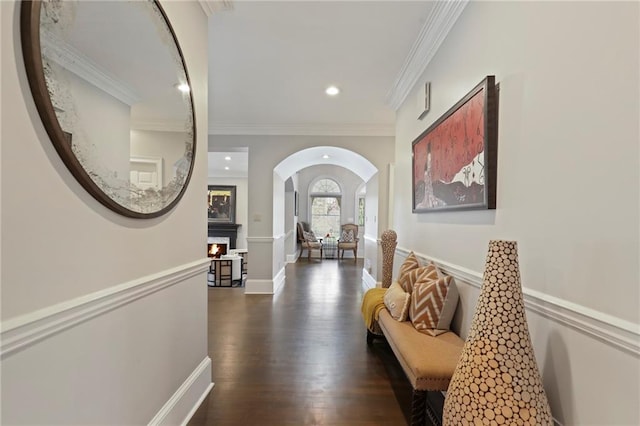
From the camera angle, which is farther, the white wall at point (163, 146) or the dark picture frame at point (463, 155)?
the dark picture frame at point (463, 155)

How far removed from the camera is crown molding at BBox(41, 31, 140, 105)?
844 mm

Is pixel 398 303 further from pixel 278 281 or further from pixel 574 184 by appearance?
pixel 278 281

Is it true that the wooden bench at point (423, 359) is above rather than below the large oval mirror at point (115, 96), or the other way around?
below

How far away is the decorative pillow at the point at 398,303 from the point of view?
197 cm

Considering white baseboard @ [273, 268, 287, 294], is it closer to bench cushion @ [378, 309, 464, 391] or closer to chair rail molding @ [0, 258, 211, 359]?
bench cushion @ [378, 309, 464, 391]

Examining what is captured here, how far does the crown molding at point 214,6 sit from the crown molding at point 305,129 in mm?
2464

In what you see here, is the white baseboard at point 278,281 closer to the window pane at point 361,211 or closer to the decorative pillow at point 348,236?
the decorative pillow at point 348,236

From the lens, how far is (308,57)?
8.23 feet

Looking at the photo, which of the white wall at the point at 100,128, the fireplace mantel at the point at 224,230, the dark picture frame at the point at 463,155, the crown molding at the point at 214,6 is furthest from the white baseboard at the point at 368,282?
the fireplace mantel at the point at 224,230

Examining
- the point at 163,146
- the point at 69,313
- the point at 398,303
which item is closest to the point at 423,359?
the point at 398,303

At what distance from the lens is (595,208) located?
89 centimetres

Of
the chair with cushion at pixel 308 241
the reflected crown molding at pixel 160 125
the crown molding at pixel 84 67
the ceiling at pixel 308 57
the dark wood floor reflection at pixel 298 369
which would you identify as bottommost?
the dark wood floor reflection at pixel 298 369

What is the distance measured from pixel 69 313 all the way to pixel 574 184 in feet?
5.51

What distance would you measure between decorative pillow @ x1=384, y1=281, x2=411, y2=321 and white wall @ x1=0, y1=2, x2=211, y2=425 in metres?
1.37
